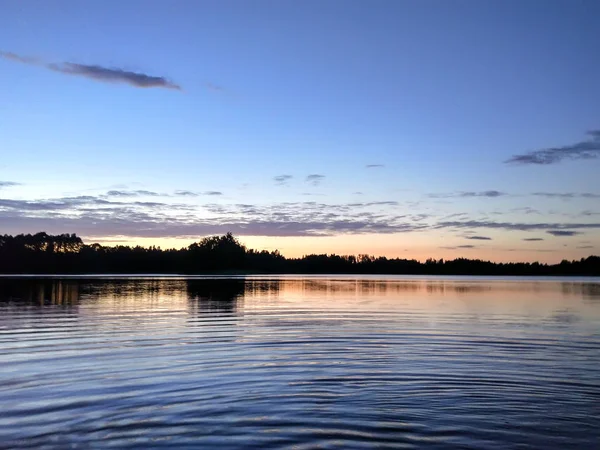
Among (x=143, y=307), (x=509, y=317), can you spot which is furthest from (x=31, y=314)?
(x=509, y=317)

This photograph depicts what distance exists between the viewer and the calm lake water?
10.9m

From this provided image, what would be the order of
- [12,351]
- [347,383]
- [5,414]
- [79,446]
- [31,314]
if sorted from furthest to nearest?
1. [31,314]
2. [12,351]
3. [347,383]
4. [5,414]
5. [79,446]

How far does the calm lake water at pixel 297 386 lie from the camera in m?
10.9

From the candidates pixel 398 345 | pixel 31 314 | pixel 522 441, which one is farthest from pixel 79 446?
pixel 31 314

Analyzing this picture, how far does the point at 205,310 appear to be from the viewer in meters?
42.4

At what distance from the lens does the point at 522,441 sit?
10.6 m

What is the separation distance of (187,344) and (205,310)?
18.8m

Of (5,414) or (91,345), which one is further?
(91,345)

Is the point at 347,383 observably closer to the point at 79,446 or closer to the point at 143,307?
the point at 79,446

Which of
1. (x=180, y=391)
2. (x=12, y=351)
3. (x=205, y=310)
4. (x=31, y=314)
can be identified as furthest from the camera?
(x=205, y=310)

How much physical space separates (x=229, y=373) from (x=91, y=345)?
28.9 feet

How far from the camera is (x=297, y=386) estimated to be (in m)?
15.3

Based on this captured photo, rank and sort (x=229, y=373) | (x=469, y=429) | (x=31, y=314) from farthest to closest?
(x=31, y=314) < (x=229, y=373) < (x=469, y=429)

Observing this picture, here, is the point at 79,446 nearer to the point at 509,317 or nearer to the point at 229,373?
the point at 229,373
